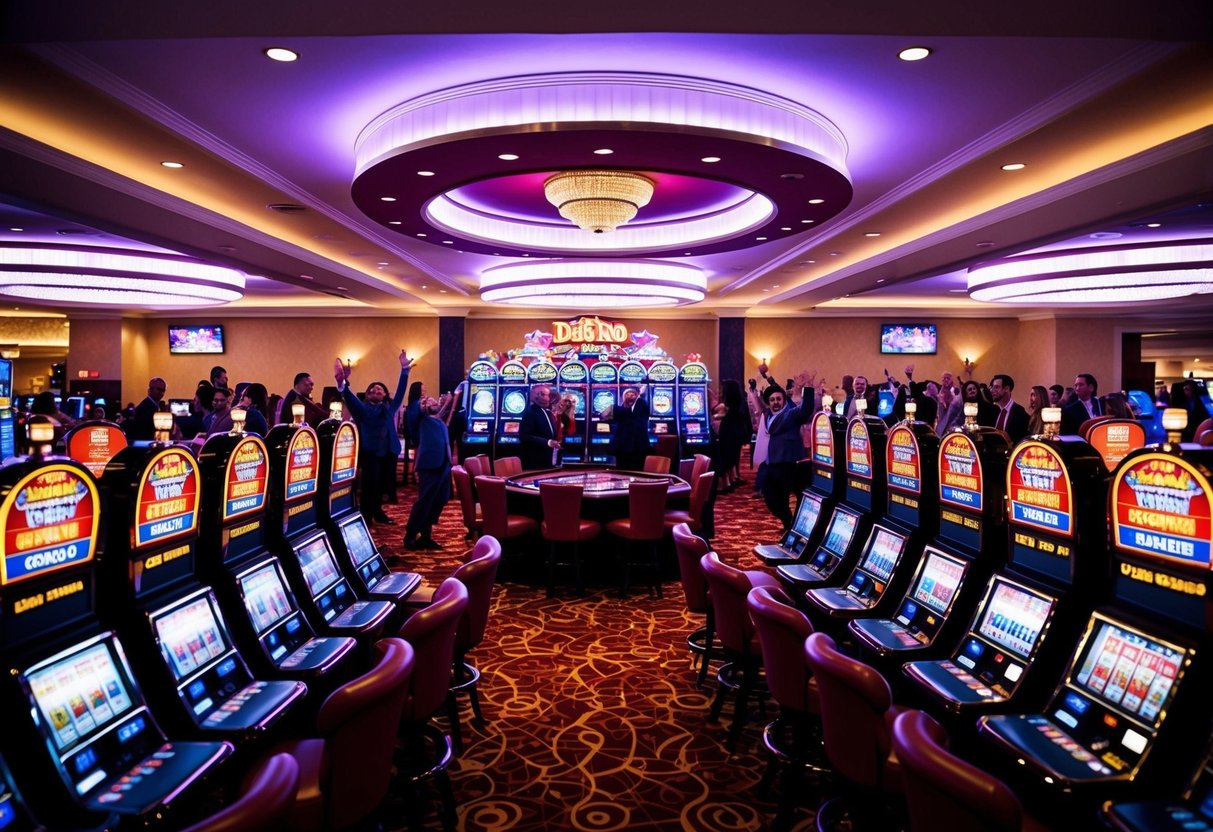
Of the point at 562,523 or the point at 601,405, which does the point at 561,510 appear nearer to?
the point at 562,523

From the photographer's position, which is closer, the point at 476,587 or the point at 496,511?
the point at 476,587

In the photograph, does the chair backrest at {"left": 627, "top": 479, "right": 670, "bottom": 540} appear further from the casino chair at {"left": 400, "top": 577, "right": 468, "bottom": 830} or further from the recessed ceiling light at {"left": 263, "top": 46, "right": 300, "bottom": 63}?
the recessed ceiling light at {"left": 263, "top": 46, "right": 300, "bottom": 63}

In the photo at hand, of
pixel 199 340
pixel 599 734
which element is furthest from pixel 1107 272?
pixel 199 340

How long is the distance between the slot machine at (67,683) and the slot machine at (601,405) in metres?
9.39

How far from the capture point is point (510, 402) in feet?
38.4

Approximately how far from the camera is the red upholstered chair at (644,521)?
5750mm

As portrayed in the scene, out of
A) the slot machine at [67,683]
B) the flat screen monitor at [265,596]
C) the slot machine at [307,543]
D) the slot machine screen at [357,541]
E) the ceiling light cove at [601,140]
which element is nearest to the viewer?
the slot machine at [67,683]

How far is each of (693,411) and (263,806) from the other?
1065 centimetres

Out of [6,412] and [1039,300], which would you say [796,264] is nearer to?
[1039,300]

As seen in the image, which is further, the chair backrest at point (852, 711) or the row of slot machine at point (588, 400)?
the row of slot machine at point (588, 400)

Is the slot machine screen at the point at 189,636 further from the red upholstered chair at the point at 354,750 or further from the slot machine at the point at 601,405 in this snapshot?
the slot machine at the point at 601,405

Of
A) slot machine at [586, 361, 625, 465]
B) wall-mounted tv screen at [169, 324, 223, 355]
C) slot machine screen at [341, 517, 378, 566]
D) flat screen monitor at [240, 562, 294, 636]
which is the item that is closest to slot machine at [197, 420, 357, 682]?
flat screen monitor at [240, 562, 294, 636]

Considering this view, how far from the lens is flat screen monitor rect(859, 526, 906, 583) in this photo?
360 cm

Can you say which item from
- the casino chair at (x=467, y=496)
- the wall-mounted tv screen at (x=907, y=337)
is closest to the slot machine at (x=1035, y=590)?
the casino chair at (x=467, y=496)
